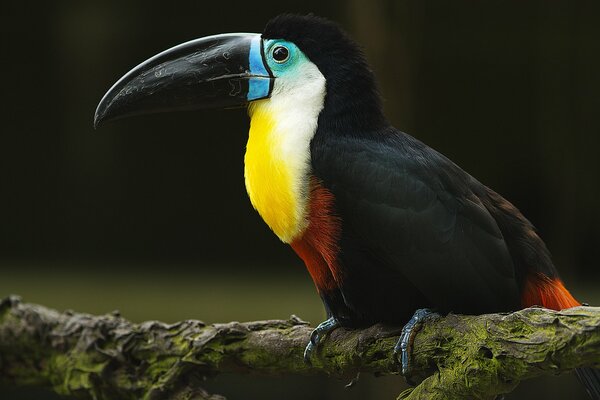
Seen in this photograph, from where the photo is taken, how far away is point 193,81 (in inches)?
104

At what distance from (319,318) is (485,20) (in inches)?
71.7

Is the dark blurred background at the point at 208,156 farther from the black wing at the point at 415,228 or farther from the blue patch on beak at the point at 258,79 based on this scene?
the black wing at the point at 415,228

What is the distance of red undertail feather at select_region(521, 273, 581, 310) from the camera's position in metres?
2.48

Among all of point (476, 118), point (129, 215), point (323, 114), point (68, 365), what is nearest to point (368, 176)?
point (323, 114)

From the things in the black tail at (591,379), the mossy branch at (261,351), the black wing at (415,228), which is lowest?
the black tail at (591,379)

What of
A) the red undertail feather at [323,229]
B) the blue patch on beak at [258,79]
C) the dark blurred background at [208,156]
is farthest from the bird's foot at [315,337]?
the dark blurred background at [208,156]

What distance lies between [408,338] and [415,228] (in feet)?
0.88

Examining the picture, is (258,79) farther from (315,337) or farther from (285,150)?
(315,337)

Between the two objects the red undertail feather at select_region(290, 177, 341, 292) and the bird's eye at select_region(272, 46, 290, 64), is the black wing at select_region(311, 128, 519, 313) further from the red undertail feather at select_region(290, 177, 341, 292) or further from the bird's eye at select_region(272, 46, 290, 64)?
the bird's eye at select_region(272, 46, 290, 64)

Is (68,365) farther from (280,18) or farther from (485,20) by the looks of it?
(485,20)

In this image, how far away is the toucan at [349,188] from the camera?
2.36 m

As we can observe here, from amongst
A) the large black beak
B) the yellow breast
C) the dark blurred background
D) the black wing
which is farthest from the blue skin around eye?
the dark blurred background

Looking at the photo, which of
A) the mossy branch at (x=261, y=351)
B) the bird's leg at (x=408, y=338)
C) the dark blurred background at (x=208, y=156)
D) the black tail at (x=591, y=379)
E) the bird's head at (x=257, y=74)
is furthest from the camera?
the dark blurred background at (x=208, y=156)

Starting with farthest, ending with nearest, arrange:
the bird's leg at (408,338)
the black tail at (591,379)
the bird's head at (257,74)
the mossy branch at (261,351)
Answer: the bird's head at (257,74) < the black tail at (591,379) < the bird's leg at (408,338) < the mossy branch at (261,351)
